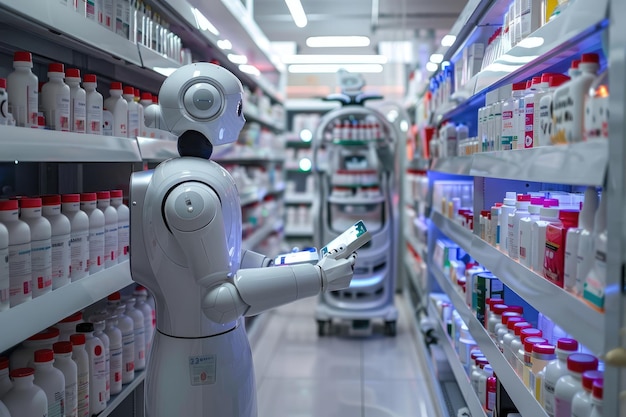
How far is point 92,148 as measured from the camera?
2.24 m

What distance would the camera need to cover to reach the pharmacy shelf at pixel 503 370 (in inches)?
73.1

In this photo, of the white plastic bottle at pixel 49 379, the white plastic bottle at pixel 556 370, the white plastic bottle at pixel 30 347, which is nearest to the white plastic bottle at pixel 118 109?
the white plastic bottle at pixel 30 347

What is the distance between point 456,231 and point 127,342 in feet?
5.83

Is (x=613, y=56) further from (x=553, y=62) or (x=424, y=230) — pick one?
(x=424, y=230)

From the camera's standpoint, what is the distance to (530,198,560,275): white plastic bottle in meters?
1.82

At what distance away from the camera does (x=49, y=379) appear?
6.72 ft

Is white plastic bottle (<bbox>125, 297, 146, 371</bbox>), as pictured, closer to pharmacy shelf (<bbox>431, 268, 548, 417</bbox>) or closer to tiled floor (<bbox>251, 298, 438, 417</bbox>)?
tiled floor (<bbox>251, 298, 438, 417</bbox>)

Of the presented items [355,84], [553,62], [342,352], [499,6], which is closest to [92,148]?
[553,62]

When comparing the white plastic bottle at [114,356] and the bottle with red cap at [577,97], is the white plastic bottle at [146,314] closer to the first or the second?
the white plastic bottle at [114,356]

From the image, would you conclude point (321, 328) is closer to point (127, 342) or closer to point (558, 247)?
point (127, 342)

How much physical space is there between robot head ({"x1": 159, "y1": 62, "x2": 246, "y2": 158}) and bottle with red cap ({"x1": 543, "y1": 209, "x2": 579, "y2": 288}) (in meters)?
1.23

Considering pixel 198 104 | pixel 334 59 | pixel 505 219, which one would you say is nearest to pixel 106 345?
pixel 198 104

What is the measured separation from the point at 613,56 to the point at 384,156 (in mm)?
4353

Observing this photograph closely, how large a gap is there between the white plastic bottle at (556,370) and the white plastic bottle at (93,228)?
5.30 feet
